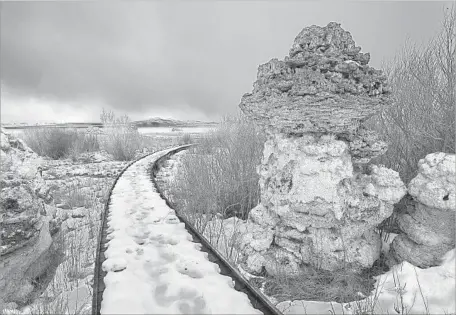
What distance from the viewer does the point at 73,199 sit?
7676 millimetres

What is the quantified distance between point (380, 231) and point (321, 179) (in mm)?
1994

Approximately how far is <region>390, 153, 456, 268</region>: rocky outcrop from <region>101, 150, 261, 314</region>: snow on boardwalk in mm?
2484

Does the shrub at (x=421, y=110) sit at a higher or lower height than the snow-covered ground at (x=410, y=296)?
higher

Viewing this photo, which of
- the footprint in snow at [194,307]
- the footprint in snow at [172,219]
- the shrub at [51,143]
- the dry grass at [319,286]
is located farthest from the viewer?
the shrub at [51,143]

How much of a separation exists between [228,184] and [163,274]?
3.72 metres

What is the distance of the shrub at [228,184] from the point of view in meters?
6.36

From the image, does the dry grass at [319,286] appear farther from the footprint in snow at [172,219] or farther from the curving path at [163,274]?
the footprint in snow at [172,219]

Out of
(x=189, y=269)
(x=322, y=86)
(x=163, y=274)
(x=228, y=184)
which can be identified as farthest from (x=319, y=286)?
(x=228, y=184)

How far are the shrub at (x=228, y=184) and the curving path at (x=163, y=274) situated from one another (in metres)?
1.30

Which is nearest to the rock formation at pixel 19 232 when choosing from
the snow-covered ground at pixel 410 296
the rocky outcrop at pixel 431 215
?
the snow-covered ground at pixel 410 296

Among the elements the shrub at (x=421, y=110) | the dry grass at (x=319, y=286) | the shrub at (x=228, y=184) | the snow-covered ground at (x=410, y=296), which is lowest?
the dry grass at (x=319, y=286)

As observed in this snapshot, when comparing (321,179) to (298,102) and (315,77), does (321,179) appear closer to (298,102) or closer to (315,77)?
(298,102)

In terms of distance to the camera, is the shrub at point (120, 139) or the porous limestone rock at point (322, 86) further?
the shrub at point (120, 139)

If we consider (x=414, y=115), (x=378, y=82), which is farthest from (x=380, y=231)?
(x=378, y=82)
